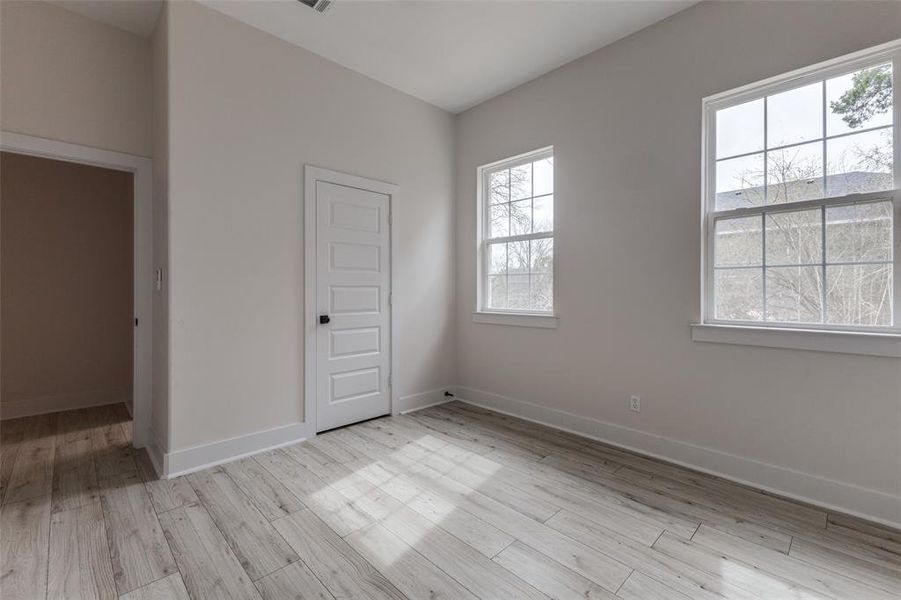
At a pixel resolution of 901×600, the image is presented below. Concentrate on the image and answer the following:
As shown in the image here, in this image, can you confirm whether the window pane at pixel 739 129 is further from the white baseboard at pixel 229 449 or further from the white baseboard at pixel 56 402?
the white baseboard at pixel 56 402

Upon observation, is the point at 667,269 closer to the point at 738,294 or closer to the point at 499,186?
the point at 738,294

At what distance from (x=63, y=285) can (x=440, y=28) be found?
173 inches

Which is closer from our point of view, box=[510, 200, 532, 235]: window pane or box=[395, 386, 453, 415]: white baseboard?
box=[510, 200, 532, 235]: window pane

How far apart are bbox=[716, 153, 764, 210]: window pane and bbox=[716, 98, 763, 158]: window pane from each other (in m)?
0.06

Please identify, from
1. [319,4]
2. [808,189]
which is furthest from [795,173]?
[319,4]

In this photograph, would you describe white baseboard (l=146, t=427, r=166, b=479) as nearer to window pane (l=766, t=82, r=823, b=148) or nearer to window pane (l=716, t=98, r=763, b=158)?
window pane (l=716, t=98, r=763, b=158)

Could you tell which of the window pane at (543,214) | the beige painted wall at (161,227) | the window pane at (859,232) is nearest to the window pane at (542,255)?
the window pane at (543,214)

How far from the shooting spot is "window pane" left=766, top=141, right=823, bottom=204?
227 centimetres

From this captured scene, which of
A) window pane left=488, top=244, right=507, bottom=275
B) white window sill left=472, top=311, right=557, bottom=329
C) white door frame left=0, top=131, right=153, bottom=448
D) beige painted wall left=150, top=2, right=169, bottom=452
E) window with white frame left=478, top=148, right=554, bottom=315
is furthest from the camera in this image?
window pane left=488, top=244, right=507, bottom=275

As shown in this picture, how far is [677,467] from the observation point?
2652 millimetres

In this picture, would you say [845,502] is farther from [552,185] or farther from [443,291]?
[443,291]

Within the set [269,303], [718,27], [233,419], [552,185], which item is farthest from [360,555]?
[718,27]

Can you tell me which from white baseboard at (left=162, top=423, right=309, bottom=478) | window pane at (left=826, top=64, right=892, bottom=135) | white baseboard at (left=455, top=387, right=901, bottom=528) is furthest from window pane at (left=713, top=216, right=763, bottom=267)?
white baseboard at (left=162, top=423, right=309, bottom=478)

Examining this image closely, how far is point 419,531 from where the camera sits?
1967 millimetres
